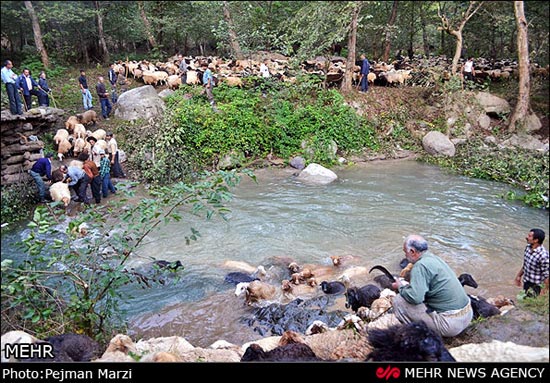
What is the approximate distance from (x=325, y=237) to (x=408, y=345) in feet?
16.5

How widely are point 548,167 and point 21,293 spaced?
7380 millimetres

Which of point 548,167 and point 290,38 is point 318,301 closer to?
point 548,167

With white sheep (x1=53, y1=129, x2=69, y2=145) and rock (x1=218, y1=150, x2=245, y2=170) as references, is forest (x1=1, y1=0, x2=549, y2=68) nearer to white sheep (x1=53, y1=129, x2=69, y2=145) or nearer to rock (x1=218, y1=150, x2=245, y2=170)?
white sheep (x1=53, y1=129, x2=69, y2=145)

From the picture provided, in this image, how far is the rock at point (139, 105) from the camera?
1255 cm

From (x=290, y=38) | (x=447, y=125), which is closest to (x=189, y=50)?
(x=290, y=38)

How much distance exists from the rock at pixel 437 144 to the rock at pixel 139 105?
830cm

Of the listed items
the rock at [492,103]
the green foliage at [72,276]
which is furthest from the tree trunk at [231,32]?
the green foliage at [72,276]

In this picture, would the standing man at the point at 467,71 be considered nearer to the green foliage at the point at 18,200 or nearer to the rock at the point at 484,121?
the rock at the point at 484,121

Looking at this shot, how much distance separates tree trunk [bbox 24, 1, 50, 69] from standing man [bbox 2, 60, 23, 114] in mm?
802

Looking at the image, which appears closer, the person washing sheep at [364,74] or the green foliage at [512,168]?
the green foliage at [512,168]

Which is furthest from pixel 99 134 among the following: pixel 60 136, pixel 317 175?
pixel 317 175

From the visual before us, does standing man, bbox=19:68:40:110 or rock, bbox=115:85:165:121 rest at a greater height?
standing man, bbox=19:68:40:110

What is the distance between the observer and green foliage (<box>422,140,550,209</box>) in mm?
6230

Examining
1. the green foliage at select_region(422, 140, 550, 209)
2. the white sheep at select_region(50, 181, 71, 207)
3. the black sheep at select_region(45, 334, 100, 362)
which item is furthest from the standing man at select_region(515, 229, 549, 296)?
the white sheep at select_region(50, 181, 71, 207)
